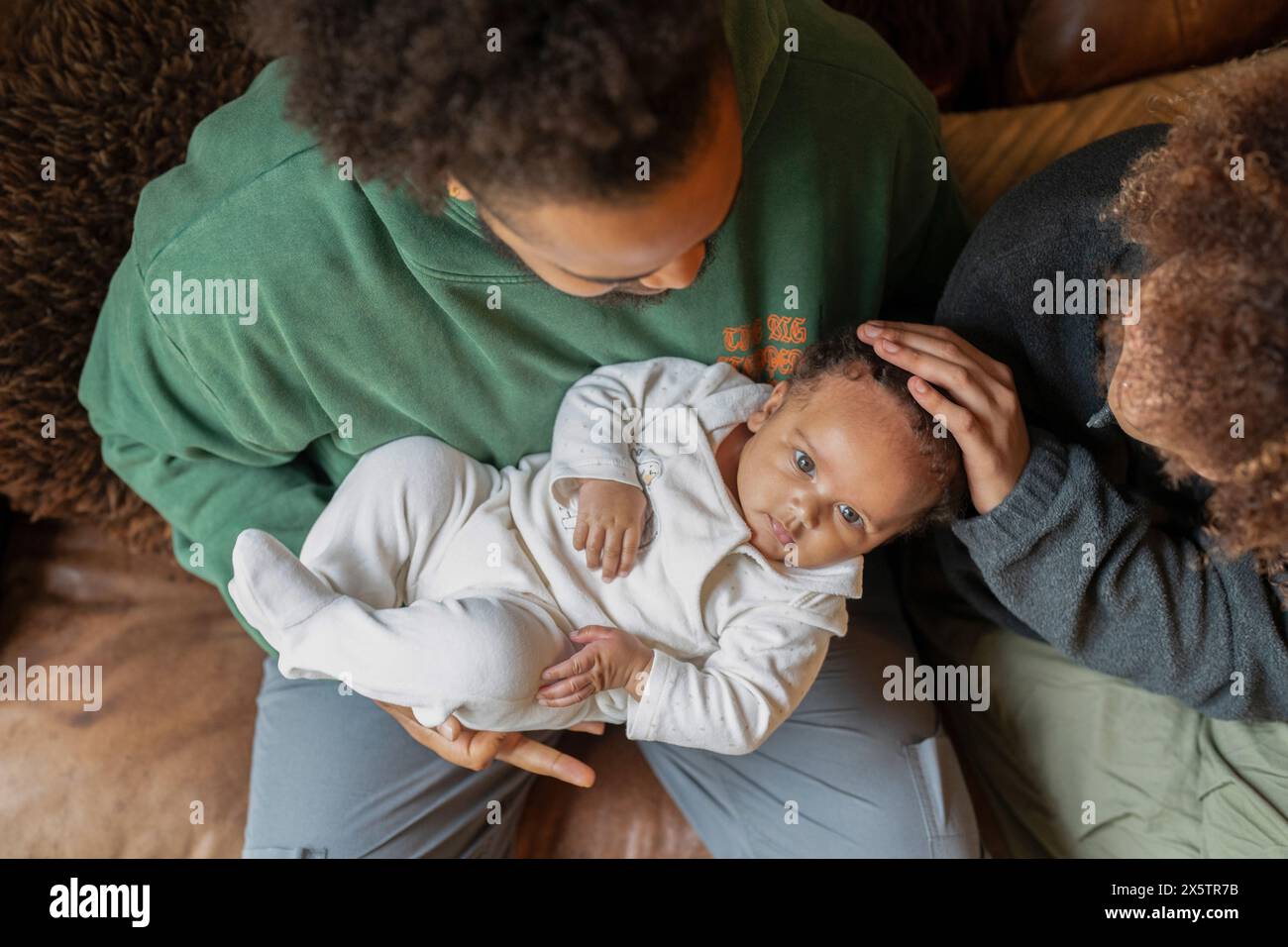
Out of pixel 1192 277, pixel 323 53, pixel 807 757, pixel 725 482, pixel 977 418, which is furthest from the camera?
pixel 807 757

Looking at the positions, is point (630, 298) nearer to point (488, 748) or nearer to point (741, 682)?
point (741, 682)

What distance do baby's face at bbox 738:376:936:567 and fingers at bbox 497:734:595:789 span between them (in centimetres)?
33

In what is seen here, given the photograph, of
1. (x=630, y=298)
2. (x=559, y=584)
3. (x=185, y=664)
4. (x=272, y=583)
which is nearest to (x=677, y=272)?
(x=630, y=298)

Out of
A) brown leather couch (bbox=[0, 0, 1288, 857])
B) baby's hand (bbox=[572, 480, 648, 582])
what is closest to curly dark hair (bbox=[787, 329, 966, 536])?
baby's hand (bbox=[572, 480, 648, 582])

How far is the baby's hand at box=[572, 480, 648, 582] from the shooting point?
1.08 m

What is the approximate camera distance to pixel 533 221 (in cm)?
73

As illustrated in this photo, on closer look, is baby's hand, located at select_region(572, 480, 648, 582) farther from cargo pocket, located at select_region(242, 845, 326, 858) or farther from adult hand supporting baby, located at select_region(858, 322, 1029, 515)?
cargo pocket, located at select_region(242, 845, 326, 858)

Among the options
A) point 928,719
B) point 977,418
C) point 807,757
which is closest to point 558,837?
point 807,757

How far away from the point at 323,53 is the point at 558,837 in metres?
1.06

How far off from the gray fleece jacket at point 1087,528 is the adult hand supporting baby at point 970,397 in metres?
0.03

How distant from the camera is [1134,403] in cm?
88

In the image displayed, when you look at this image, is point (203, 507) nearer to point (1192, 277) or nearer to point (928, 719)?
point (928, 719)

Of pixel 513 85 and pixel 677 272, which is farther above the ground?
pixel 513 85

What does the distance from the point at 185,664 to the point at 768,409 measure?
913 mm
